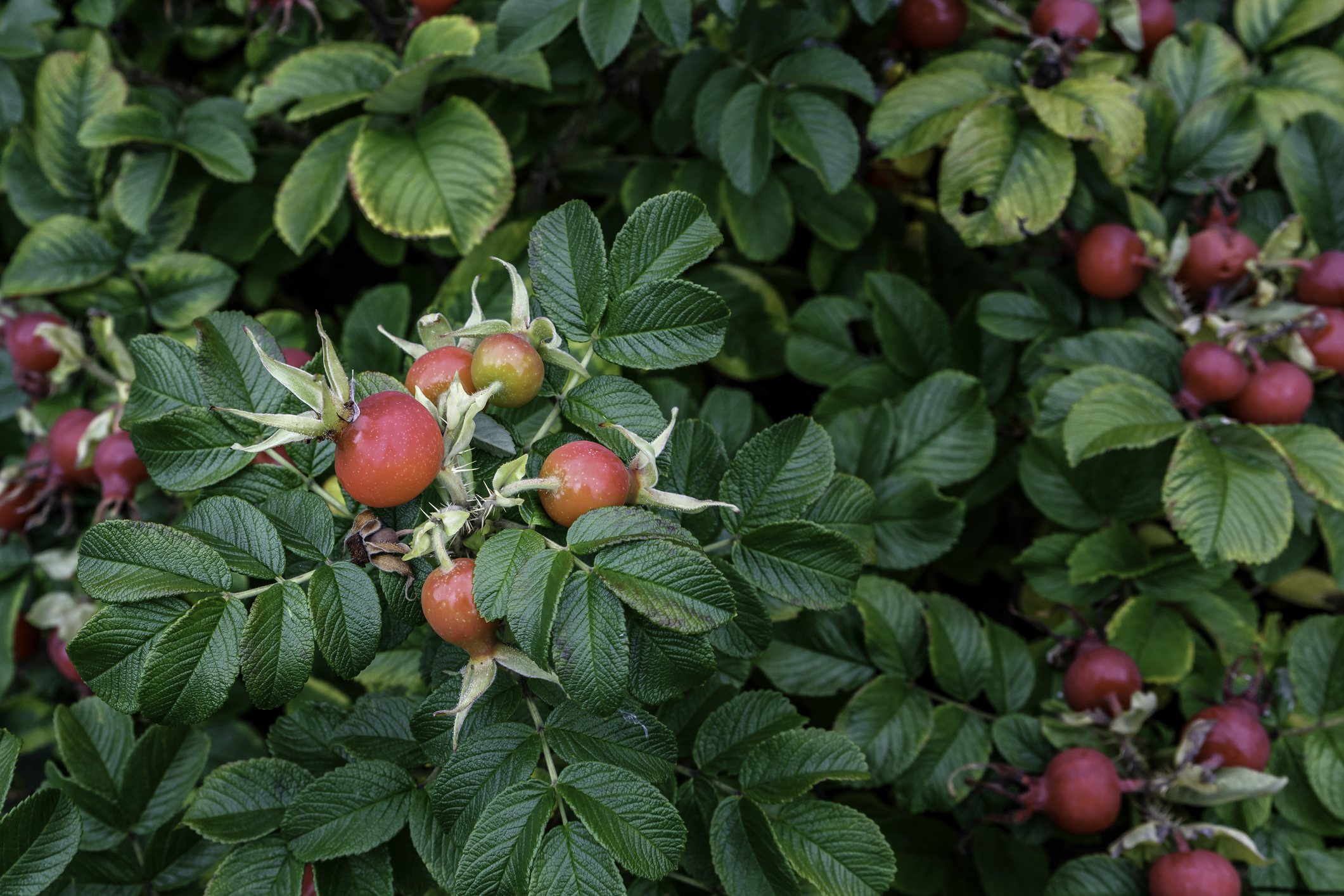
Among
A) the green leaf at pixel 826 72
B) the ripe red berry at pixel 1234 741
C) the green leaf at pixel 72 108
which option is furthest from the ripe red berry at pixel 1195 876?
the green leaf at pixel 72 108

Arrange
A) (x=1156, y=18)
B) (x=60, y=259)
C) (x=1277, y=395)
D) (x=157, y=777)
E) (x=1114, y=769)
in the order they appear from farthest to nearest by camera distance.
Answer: (x=1156, y=18) → (x=60, y=259) → (x=1277, y=395) → (x=1114, y=769) → (x=157, y=777)

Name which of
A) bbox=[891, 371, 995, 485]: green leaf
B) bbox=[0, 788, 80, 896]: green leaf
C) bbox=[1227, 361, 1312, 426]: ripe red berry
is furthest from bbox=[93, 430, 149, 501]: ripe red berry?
bbox=[1227, 361, 1312, 426]: ripe red berry

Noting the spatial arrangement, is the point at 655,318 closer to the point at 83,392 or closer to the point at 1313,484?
the point at 1313,484

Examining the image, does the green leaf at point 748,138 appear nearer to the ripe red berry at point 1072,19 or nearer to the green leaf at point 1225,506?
the ripe red berry at point 1072,19

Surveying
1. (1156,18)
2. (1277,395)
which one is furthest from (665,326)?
(1156,18)

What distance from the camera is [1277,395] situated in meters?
1.25

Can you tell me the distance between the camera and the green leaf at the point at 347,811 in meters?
0.83

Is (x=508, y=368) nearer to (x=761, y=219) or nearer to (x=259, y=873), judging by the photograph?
(x=259, y=873)

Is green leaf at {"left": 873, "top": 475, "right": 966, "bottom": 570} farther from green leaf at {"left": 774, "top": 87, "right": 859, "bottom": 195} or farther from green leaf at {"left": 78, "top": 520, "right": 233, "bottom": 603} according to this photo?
green leaf at {"left": 78, "top": 520, "right": 233, "bottom": 603}

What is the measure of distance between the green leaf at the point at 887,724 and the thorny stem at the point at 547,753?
1.57 feet

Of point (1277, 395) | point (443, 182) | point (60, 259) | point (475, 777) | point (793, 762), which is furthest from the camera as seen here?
point (60, 259)

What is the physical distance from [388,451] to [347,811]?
1.29ft

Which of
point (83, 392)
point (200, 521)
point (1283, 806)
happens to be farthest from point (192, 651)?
point (1283, 806)

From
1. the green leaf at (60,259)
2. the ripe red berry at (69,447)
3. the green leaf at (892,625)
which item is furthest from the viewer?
the green leaf at (60,259)
